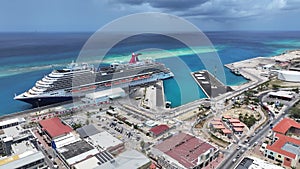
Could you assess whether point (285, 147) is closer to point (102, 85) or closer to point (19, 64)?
point (102, 85)

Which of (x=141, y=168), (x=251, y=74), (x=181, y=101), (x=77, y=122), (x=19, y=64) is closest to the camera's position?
(x=141, y=168)

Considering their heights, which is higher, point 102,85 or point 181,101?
point 102,85

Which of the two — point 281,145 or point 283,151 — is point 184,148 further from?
point 281,145

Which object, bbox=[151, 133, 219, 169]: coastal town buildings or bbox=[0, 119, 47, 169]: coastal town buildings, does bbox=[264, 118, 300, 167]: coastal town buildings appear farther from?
bbox=[0, 119, 47, 169]: coastal town buildings

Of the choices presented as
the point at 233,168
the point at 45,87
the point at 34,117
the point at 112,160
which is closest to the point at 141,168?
the point at 112,160

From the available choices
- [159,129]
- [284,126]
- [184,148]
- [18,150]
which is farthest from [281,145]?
[18,150]

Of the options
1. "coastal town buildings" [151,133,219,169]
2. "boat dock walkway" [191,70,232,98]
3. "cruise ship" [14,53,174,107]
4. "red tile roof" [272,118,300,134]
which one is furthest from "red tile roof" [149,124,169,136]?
"cruise ship" [14,53,174,107]
